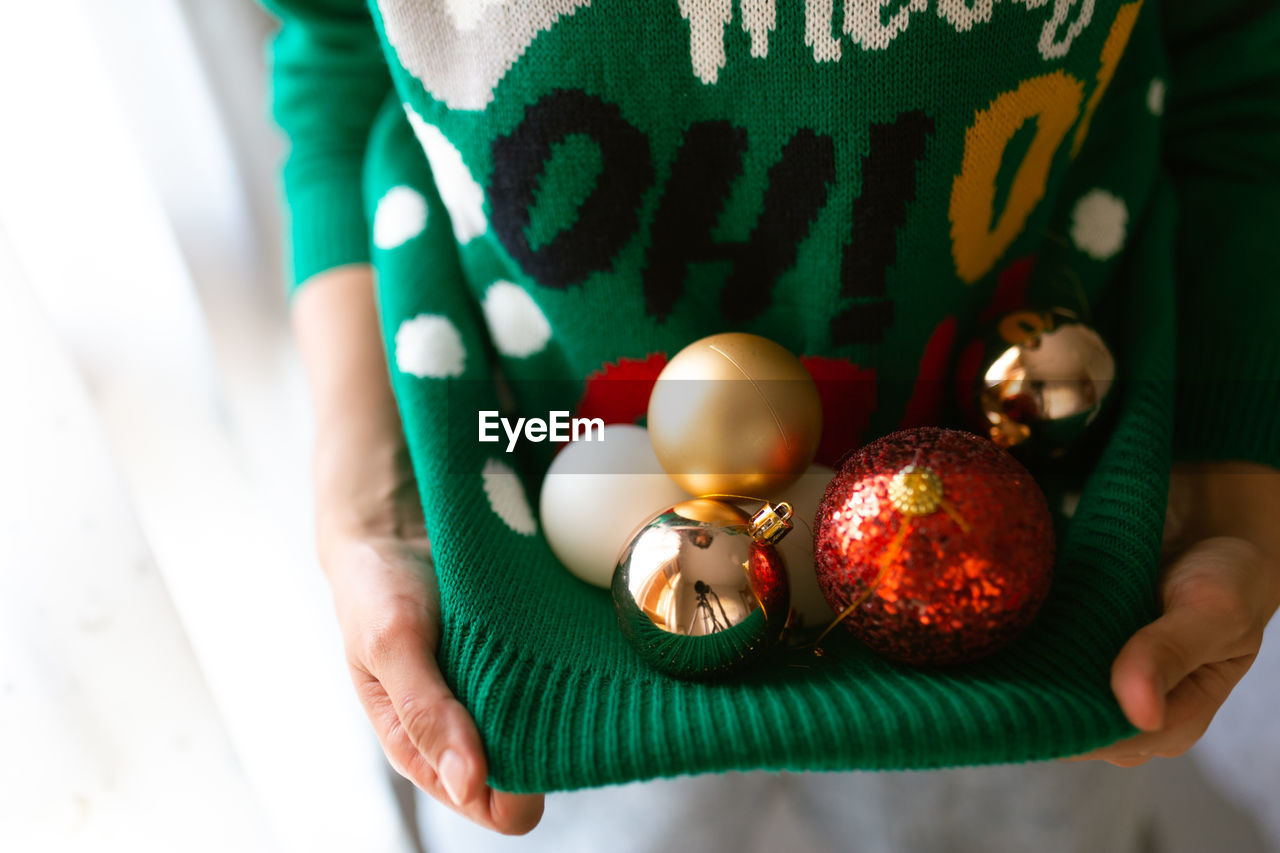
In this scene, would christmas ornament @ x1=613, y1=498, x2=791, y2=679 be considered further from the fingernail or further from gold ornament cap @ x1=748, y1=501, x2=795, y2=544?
the fingernail

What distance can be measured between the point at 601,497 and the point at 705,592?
0.11m

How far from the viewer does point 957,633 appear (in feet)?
1.16

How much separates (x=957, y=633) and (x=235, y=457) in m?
0.67

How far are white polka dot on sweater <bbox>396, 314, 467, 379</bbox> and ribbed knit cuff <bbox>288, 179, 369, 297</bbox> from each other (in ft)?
0.64

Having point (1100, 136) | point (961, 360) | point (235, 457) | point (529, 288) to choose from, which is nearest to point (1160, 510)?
point (961, 360)

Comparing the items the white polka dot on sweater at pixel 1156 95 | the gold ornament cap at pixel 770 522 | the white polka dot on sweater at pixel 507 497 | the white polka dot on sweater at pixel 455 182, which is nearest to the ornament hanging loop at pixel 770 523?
the gold ornament cap at pixel 770 522

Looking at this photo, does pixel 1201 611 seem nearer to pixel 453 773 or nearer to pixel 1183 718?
pixel 1183 718

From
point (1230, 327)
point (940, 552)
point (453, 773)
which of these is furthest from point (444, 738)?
point (1230, 327)

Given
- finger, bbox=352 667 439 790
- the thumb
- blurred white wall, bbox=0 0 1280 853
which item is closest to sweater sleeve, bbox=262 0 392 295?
blurred white wall, bbox=0 0 1280 853

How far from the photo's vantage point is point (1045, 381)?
0.48 meters

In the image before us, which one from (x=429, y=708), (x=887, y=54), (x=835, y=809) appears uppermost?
(x=887, y=54)

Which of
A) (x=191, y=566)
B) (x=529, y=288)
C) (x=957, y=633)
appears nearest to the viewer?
(x=957, y=633)

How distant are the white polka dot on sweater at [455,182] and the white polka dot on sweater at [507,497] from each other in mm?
154

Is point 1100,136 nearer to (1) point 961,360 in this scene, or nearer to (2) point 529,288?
(1) point 961,360
